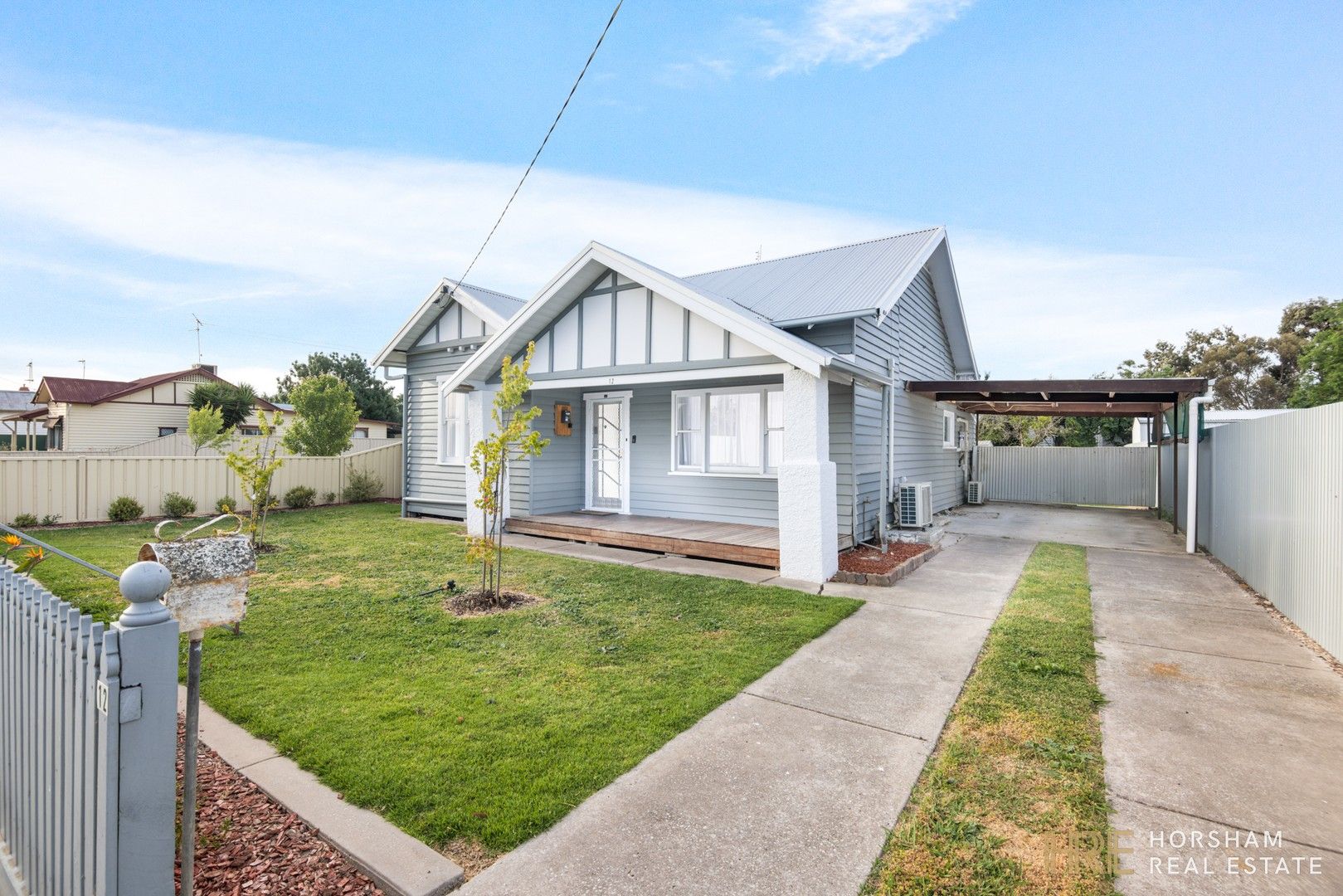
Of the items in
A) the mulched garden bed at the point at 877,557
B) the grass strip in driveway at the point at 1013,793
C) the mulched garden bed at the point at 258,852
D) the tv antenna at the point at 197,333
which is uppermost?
the tv antenna at the point at 197,333

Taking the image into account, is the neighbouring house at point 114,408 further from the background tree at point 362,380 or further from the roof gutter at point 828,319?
the roof gutter at point 828,319

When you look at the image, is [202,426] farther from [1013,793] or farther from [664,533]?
[1013,793]

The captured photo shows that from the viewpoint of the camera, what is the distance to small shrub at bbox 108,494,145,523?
11.3 metres

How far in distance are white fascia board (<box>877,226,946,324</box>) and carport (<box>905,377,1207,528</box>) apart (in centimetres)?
215

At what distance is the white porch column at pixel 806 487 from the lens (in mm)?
7047

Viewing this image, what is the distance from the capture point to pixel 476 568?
7.83 meters

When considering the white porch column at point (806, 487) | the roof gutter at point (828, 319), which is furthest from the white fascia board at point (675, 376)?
the roof gutter at point (828, 319)

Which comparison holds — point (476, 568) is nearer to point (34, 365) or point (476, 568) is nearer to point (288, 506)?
point (288, 506)

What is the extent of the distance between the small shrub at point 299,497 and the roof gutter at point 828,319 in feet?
36.7

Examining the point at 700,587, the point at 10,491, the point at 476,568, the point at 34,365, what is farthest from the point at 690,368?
the point at 34,365

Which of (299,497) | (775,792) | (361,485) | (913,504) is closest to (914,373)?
(913,504)

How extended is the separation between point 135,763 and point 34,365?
261 feet

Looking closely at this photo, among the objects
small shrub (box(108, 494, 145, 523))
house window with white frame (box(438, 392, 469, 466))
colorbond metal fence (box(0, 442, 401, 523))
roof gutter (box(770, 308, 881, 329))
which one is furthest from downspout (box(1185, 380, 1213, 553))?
small shrub (box(108, 494, 145, 523))

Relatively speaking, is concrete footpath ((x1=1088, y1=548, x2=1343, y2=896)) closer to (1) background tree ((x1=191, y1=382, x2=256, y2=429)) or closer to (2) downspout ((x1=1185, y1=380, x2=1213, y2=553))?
(2) downspout ((x1=1185, y1=380, x2=1213, y2=553))
